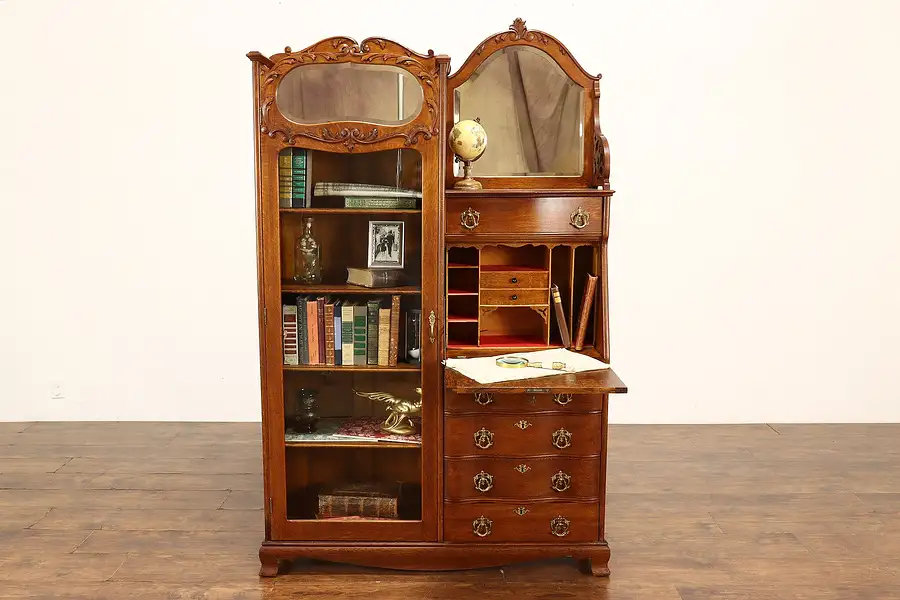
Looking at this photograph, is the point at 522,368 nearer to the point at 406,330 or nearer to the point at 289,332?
the point at 406,330

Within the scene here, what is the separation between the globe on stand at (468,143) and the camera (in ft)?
8.93

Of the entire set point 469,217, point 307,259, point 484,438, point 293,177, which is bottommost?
point 484,438

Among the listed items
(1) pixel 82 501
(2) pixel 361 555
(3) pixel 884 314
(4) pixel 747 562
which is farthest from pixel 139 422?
(3) pixel 884 314

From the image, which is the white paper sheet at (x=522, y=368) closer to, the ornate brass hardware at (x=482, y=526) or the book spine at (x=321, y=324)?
the book spine at (x=321, y=324)

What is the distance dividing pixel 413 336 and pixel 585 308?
23.6 inches

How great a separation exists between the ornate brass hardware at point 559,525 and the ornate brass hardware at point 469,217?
1000 mm

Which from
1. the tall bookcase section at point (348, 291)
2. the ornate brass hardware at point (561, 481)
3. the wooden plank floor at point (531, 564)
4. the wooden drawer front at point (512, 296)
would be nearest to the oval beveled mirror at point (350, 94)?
the tall bookcase section at point (348, 291)

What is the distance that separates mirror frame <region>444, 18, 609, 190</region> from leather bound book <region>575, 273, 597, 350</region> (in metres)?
0.33

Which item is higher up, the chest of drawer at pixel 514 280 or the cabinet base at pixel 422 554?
the chest of drawer at pixel 514 280

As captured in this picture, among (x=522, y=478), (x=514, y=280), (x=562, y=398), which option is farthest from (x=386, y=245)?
(x=522, y=478)

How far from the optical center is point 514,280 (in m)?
2.79

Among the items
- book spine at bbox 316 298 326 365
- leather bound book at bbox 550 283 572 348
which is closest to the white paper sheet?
leather bound book at bbox 550 283 572 348

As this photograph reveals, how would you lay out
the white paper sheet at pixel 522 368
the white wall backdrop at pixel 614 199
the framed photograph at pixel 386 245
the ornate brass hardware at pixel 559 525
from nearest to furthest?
the white paper sheet at pixel 522 368 → the framed photograph at pixel 386 245 → the ornate brass hardware at pixel 559 525 → the white wall backdrop at pixel 614 199

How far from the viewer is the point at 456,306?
2.91 metres
